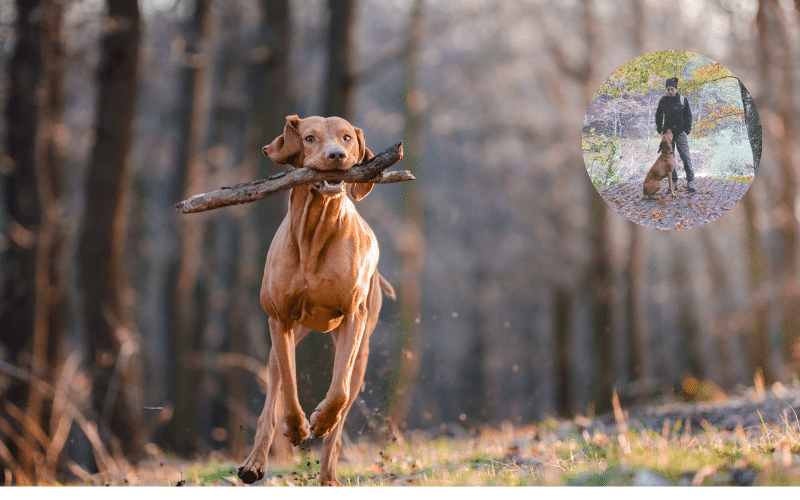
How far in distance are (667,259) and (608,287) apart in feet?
22.6

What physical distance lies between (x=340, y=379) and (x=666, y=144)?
3087mm

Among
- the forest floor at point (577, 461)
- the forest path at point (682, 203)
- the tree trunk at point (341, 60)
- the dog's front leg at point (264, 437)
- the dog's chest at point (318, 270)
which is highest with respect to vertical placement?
the tree trunk at point (341, 60)

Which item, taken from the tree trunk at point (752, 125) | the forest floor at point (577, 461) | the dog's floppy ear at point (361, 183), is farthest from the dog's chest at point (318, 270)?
the tree trunk at point (752, 125)

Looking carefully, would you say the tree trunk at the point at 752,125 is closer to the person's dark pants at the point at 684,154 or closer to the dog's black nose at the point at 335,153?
the person's dark pants at the point at 684,154

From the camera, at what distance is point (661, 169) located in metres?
4.54

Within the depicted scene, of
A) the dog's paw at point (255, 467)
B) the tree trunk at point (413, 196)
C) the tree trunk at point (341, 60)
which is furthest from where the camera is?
the tree trunk at point (413, 196)

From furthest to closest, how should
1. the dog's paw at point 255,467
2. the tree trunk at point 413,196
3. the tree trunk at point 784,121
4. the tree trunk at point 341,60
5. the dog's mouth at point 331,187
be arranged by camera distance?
1. the tree trunk at point 784,121
2. the tree trunk at point 413,196
3. the tree trunk at point 341,60
4. the dog's paw at point 255,467
5. the dog's mouth at point 331,187

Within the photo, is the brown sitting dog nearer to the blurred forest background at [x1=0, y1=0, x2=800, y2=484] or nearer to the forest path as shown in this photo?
the forest path

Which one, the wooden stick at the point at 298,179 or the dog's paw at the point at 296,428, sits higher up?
the wooden stick at the point at 298,179

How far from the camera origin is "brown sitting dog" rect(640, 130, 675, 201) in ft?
14.8

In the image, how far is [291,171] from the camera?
3.18 m

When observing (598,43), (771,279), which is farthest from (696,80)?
(771,279)

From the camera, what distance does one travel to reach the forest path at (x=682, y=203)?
4.48 metres

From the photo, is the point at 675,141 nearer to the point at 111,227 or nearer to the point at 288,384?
the point at 288,384
